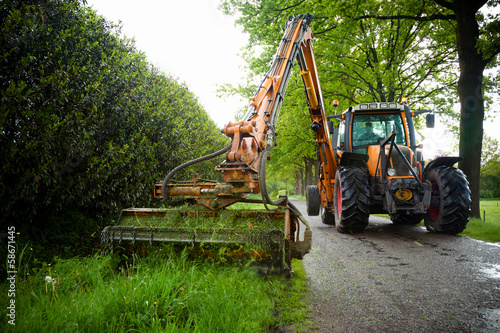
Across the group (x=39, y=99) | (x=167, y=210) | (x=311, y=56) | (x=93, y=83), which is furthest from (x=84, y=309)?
(x=311, y=56)

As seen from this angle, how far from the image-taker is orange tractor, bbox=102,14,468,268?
3275mm

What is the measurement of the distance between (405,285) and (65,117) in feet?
14.5

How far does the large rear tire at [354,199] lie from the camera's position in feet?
18.9

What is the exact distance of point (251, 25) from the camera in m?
10.9

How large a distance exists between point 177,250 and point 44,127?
201 cm

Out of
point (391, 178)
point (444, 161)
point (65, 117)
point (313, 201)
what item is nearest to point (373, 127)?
point (444, 161)

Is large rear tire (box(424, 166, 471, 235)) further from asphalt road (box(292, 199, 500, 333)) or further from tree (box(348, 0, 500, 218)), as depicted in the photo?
tree (box(348, 0, 500, 218))

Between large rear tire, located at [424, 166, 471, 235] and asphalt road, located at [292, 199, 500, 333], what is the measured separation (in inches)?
15.6

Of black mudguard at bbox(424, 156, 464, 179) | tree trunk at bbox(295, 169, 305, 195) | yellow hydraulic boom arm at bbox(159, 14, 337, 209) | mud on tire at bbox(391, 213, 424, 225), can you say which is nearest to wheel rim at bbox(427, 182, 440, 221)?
black mudguard at bbox(424, 156, 464, 179)

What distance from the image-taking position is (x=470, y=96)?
7.95 metres

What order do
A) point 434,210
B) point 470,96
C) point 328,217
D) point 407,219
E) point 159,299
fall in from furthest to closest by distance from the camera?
point 328,217 → point 470,96 → point 407,219 → point 434,210 → point 159,299

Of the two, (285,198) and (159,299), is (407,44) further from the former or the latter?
(159,299)

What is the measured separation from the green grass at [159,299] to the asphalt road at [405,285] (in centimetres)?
41

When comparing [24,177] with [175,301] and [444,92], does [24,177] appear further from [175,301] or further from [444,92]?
[444,92]
